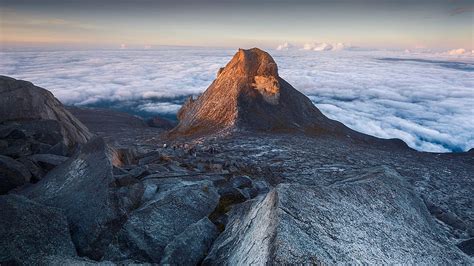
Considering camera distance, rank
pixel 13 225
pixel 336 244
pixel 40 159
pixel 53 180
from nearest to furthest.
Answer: pixel 336 244
pixel 13 225
pixel 53 180
pixel 40 159

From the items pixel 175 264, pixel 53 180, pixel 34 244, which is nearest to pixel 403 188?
pixel 175 264

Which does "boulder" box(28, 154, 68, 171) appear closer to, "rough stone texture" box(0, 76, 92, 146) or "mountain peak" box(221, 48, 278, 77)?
"rough stone texture" box(0, 76, 92, 146)

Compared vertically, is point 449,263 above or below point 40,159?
→ below

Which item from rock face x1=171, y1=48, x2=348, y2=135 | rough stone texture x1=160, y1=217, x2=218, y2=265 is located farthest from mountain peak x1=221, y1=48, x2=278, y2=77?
rough stone texture x1=160, y1=217, x2=218, y2=265

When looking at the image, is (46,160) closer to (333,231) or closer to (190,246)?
(190,246)

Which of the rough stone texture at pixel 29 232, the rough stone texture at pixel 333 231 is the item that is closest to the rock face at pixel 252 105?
the rough stone texture at pixel 333 231

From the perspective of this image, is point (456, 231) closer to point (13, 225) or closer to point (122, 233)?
point (122, 233)
